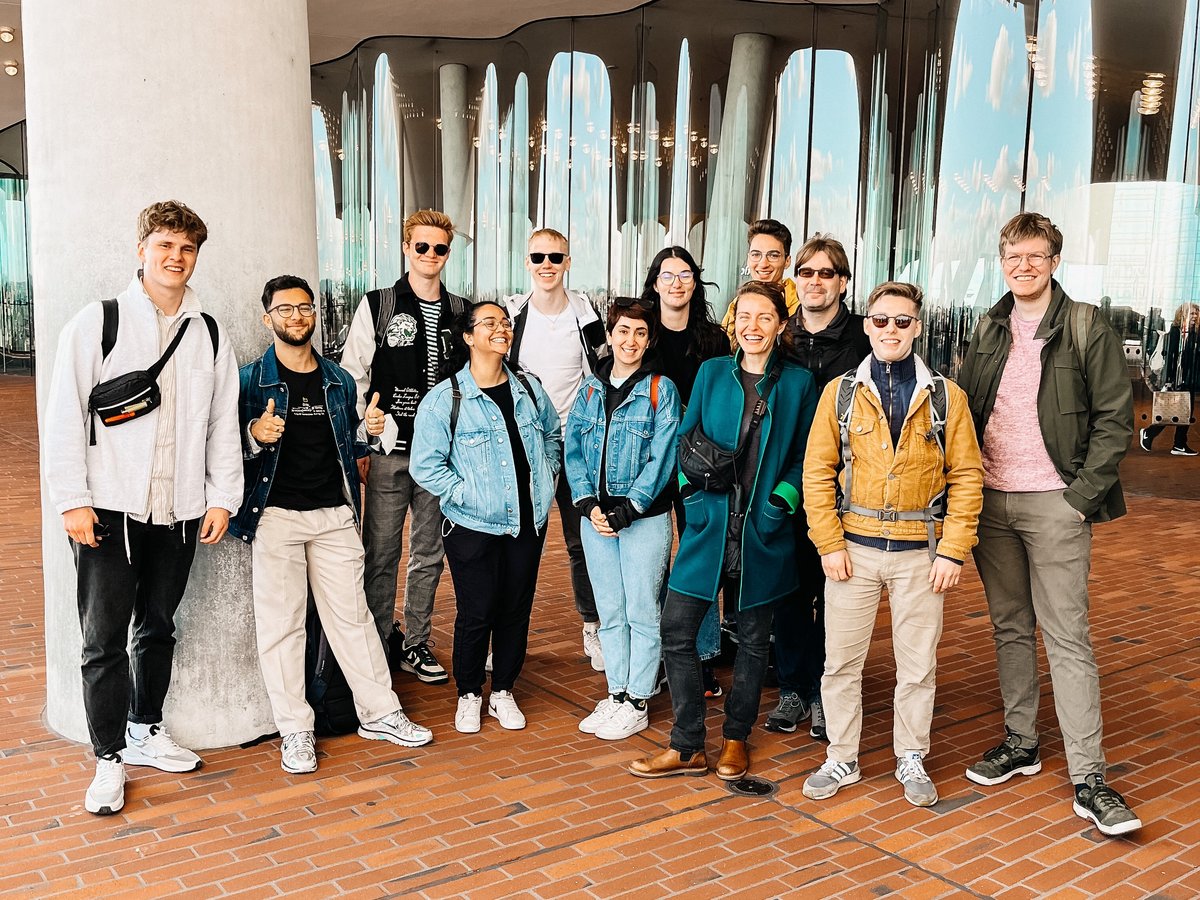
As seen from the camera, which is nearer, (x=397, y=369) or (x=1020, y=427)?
(x=1020, y=427)

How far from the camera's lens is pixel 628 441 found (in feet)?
15.1

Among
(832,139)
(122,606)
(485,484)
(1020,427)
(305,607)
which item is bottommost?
(305,607)

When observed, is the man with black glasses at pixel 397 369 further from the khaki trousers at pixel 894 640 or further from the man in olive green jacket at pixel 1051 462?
the man in olive green jacket at pixel 1051 462

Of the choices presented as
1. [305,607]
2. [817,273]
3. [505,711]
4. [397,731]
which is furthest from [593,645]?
[817,273]

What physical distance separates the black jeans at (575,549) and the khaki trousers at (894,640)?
4.52 feet

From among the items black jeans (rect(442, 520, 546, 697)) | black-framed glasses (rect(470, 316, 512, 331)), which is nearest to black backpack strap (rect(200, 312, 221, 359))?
black-framed glasses (rect(470, 316, 512, 331))

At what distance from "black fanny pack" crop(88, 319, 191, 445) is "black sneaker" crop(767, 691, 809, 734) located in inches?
108

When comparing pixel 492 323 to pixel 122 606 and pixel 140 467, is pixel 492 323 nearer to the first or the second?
pixel 140 467

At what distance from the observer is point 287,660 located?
4414 millimetres

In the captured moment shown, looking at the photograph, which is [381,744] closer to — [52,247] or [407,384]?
[407,384]

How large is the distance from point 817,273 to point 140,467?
2.61 meters

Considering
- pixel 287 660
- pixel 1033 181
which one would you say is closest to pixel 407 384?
pixel 287 660

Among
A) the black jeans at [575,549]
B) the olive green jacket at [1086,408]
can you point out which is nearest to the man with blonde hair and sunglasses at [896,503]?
the olive green jacket at [1086,408]

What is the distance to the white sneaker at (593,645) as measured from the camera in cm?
562
